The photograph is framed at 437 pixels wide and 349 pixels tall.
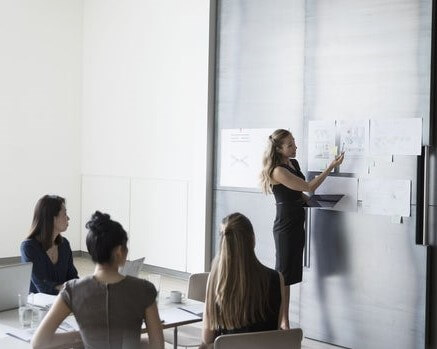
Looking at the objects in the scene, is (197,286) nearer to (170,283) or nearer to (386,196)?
(386,196)

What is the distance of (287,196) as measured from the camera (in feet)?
16.7

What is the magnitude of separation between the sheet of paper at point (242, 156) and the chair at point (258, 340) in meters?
3.17

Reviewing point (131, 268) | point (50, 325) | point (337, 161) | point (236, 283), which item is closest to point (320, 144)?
point (337, 161)

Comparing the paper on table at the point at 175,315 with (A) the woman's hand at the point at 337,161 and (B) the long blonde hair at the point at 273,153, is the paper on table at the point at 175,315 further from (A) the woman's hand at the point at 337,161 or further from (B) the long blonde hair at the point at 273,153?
(A) the woman's hand at the point at 337,161

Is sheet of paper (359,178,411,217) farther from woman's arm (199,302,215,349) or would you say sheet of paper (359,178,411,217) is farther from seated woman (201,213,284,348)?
woman's arm (199,302,215,349)

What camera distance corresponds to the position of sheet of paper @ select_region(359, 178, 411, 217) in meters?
4.74

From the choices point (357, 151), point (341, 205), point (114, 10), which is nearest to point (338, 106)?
point (357, 151)

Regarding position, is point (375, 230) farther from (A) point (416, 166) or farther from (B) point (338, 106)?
(B) point (338, 106)

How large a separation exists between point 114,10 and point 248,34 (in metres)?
3.20

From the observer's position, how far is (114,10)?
335 inches

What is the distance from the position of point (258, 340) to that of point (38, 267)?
1.68m

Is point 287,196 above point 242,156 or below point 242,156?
below

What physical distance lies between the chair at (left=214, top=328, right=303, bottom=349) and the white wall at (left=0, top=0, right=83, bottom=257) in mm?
6214

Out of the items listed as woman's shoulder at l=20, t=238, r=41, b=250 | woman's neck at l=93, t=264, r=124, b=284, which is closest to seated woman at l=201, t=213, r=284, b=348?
woman's neck at l=93, t=264, r=124, b=284
